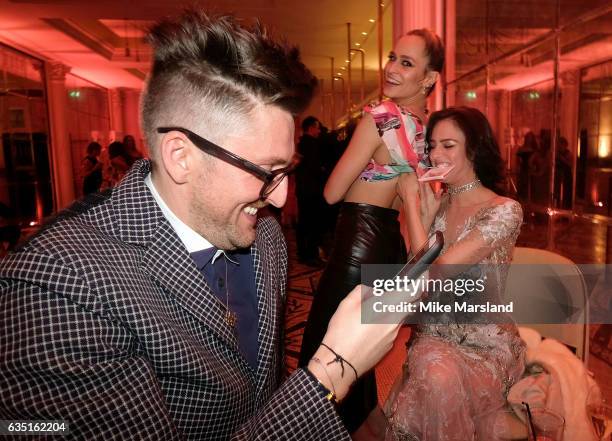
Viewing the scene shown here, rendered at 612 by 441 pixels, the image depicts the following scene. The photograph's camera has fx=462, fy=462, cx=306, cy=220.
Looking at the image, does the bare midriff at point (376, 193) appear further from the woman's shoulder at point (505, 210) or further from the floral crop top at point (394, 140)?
the woman's shoulder at point (505, 210)

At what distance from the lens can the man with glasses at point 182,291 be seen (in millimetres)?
720

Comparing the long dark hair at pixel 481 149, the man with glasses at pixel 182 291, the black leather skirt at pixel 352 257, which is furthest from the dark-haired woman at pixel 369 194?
the man with glasses at pixel 182 291

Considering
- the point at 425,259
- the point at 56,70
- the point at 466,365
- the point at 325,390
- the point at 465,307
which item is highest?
the point at 56,70

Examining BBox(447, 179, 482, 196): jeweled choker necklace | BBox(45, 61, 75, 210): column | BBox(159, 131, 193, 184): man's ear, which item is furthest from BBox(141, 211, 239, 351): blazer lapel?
BBox(45, 61, 75, 210): column

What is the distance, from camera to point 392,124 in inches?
68.6

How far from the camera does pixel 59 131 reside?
1078 cm

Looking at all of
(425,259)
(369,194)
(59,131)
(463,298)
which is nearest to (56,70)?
(59,131)

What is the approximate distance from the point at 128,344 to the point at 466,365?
45.3 inches

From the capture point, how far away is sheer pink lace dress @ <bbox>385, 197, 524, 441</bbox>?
1452mm

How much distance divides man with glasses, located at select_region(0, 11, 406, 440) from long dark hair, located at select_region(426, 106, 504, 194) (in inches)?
38.9

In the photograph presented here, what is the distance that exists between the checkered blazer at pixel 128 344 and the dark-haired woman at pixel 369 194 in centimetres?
77

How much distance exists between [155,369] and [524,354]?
131 centimetres

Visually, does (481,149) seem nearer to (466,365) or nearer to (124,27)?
(466,365)

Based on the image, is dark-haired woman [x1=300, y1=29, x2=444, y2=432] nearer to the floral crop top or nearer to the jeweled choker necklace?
the floral crop top
